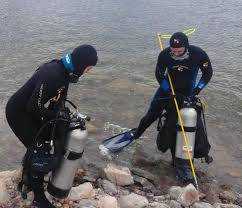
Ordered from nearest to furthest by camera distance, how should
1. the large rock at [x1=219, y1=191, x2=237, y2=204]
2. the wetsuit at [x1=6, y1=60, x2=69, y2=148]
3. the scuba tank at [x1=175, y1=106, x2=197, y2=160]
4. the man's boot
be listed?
1. the wetsuit at [x1=6, y1=60, x2=69, y2=148]
2. the man's boot
3. the large rock at [x1=219, y1=191, x2=237, y2=204]
4. the scuba tank at [x1=175, y1=106, x2=197, y2=160]

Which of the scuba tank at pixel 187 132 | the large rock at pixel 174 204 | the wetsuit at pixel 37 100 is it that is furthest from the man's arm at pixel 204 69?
the wetsuit at pixel 37 100

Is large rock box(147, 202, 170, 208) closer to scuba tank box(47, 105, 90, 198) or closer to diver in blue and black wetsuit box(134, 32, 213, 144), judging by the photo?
scuba tank box(47, 105, 90, 198)

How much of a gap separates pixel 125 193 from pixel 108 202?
544 mm

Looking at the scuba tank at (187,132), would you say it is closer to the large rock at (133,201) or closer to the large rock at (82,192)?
the large rock at (133,201)

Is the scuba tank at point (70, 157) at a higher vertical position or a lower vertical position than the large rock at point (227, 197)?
higher

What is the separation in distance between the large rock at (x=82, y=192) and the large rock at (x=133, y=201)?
1.30 ft

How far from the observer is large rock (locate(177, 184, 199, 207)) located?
6.34 meters

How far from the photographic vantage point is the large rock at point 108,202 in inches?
236

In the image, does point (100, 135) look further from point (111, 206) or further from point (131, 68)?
point (131, 68)

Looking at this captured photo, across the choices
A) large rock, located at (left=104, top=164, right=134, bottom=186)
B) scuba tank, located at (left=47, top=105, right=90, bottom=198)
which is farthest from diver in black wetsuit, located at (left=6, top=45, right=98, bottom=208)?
large rock, located at (left=104, top=164, right=134, bottom=186)

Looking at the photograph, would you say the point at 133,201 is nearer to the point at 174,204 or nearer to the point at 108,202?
the point at 108,202

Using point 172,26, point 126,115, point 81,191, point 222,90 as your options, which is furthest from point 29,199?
point 172,26

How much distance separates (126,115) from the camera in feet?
31.1

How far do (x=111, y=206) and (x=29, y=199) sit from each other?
1008 mm
